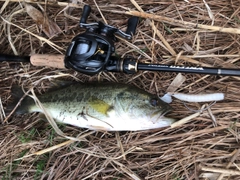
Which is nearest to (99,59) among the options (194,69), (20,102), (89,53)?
(89,53)

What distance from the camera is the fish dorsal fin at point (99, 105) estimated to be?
297 cm

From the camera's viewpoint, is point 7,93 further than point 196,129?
Yes

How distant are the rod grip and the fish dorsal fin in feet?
1.42

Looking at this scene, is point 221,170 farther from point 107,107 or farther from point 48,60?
point 48,60

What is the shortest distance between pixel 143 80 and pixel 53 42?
1.03 m

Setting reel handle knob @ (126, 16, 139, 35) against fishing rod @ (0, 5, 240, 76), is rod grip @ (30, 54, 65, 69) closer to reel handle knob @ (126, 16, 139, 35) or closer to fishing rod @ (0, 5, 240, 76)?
fishing rod @ (0, 5, 240, 76)

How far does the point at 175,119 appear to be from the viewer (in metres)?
3.00

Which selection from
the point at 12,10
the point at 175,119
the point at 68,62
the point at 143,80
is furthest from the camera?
the point at 12,10

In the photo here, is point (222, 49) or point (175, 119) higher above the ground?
point (222, 49)

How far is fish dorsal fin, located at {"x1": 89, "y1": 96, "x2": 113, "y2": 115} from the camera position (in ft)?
9.74

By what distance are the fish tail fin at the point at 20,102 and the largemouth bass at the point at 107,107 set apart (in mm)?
205

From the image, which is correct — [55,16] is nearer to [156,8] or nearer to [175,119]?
[156,8]

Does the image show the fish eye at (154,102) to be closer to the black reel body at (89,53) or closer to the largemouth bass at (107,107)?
the largemouth bass at (107,107)

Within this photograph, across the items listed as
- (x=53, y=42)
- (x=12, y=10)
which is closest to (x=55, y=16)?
(x=53, y=42)
